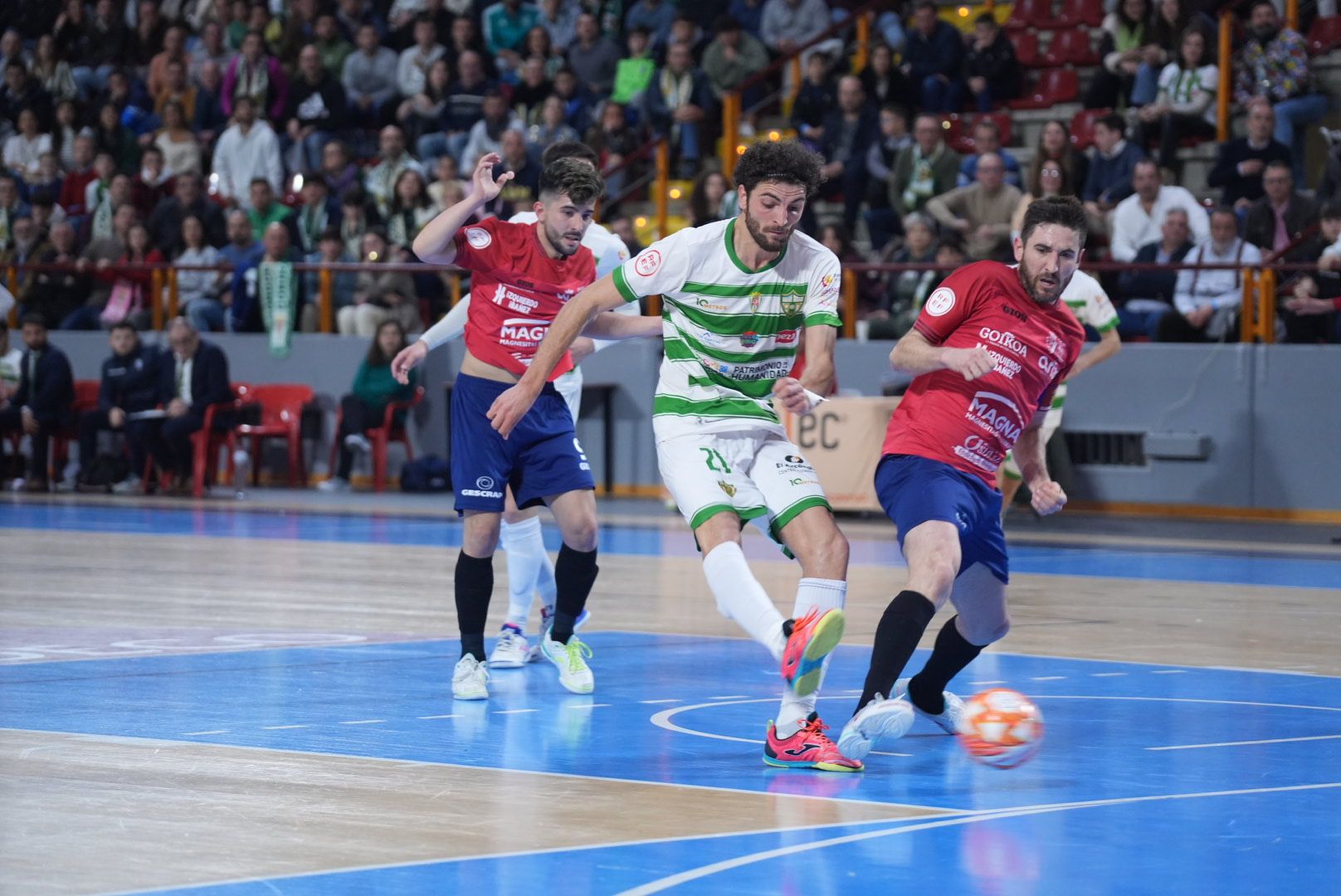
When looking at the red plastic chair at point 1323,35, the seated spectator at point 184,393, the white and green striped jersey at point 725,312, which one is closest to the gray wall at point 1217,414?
the red plastic chair at point 1323,35

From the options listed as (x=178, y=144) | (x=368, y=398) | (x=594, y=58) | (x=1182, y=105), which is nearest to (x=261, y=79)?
(x=178, y=144)

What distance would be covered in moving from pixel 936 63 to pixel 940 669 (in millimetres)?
13940

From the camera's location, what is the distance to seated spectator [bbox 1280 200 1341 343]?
15758 millimetres

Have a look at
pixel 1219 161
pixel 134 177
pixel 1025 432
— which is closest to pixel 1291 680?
pixel 1025 432

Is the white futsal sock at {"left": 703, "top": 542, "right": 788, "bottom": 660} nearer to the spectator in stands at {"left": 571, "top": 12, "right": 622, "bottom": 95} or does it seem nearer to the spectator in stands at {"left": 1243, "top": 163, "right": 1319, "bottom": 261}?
the spectator in stands at {"left": 1243, "top": 163, "right": 1319, "bottom": 261}

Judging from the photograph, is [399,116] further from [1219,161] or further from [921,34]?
[1219,161]

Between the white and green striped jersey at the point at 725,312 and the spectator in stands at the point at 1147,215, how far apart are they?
1099 centimetres

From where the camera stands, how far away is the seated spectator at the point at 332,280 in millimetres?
21469

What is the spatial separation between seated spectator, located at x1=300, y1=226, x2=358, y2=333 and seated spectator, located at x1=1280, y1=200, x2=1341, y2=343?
9.67m

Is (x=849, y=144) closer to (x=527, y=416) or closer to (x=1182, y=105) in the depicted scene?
(x=1182, y=105)

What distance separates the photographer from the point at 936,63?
20.0 meters

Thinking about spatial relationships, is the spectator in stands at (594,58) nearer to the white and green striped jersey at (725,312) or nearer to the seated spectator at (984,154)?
the seated spectator at (984,154)

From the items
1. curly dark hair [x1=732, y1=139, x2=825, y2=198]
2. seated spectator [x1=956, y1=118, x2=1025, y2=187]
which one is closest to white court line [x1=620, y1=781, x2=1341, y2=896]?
curly dark hair [x1=732, y1=139, x2=825, y2=198]

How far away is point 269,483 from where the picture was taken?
22047 mm
